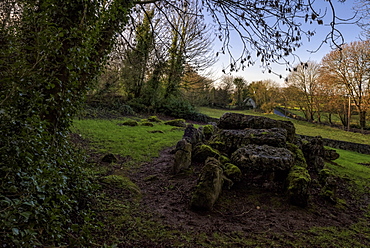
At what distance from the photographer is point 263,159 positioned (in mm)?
5594

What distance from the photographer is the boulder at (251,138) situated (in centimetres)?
679

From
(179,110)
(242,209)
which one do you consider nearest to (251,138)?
(242,209)

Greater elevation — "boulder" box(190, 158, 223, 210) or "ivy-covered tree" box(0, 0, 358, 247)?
"ivy-covered tree" box(0, 0, 358, 247)

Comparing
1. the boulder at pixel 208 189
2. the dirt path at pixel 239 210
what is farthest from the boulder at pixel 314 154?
the boulder at pixel 208 189

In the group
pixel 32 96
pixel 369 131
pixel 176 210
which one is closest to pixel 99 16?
pixel 32 96


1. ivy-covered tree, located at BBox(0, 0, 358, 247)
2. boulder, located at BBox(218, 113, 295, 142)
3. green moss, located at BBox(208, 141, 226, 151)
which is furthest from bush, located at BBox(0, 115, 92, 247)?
boulder, located at BBox(218, 113, 295, 142)

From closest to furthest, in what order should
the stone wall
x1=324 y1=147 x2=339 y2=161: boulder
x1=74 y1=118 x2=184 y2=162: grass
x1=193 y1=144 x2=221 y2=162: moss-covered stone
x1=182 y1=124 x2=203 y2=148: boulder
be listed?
x1=193 y1=144 x2=221 y2=162: moss-covered stone → x1=182 y1=124 x2=203 y2=148: boulder → x1=74 y1=118 x2=184 y2=162: grass → x1=324 y1=147 x2=339 y2=161: boulder → the stone wall

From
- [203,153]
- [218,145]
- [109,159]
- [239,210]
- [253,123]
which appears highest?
[253,123]

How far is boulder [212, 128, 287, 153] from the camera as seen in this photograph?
6785 mm

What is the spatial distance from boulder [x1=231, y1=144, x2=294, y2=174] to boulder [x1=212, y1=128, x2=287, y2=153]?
2.14 feet

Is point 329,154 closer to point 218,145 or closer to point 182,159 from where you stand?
point 218,145

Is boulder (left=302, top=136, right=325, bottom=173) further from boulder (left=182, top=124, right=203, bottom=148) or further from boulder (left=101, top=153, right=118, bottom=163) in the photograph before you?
boulder (left=101, top=153, right=118, bottom=163)

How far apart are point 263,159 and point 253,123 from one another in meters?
3.14

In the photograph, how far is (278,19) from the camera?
14.3ft
